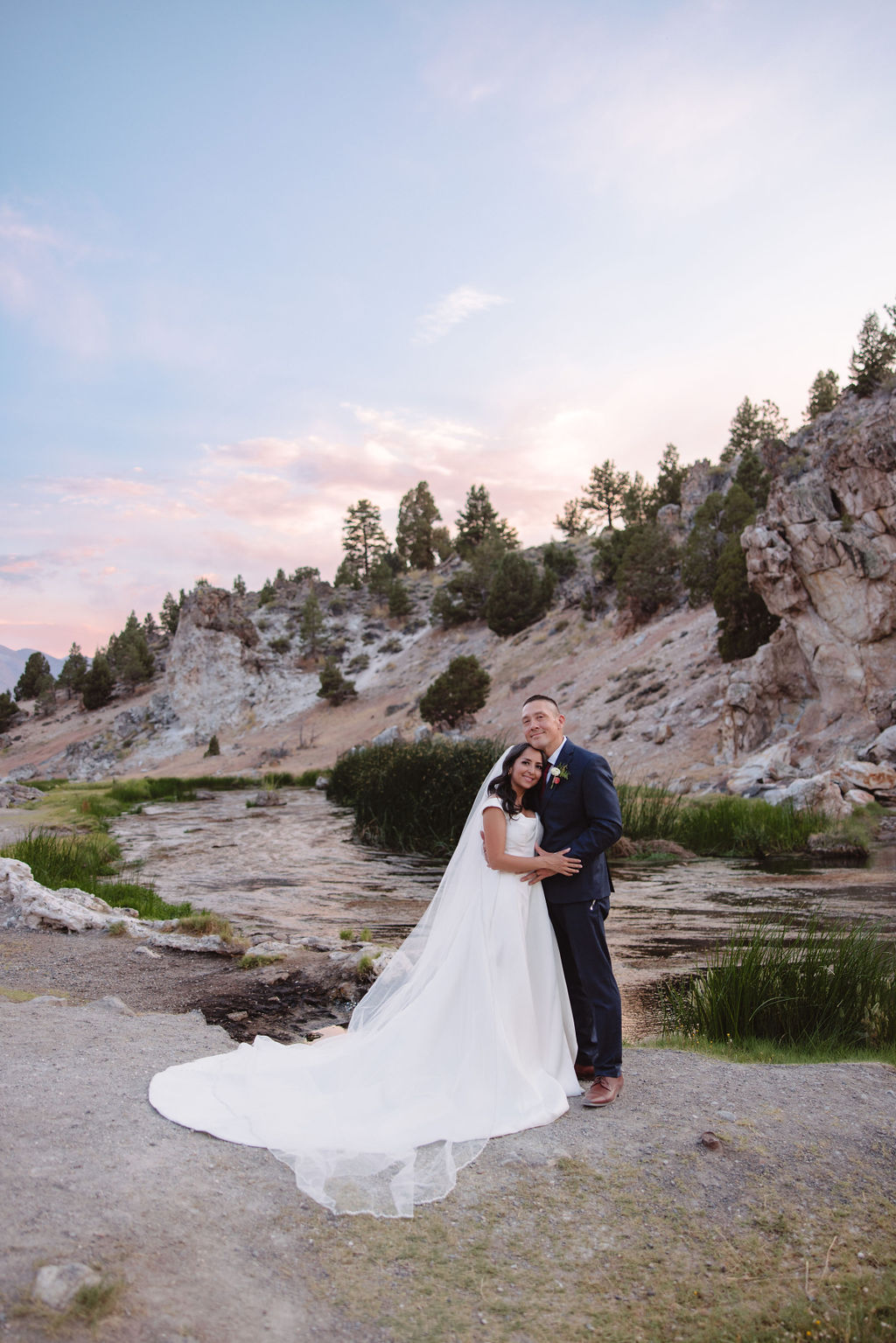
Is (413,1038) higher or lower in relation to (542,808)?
lower

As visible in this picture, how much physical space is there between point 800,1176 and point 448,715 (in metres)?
42.7

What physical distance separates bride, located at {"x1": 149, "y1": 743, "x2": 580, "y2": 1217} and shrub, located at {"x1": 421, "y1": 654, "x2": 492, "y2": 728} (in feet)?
132

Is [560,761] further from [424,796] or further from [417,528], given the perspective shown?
[417,528]

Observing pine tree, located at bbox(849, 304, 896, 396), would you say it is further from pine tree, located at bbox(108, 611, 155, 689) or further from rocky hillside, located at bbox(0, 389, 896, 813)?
pine tree, located at bbox(108, 611, 155, 689)

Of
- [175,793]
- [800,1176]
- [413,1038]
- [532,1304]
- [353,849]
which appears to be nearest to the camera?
[532,1304]

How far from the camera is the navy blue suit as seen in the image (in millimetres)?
4914

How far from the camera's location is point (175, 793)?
3828cm

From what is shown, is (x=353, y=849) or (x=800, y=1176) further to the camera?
(x=353, y=849)

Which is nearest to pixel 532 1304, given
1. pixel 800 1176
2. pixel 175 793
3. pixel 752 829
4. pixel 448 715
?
pixel 800 1176

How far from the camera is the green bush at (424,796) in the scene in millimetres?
21062

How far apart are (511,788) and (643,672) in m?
36.4

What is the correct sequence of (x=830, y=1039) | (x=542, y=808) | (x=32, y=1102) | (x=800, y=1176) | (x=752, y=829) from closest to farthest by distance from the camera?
(x=800, y=1176) < (x=32, y=1102) < (x=542, y=808) < (x=830, y=1039) < (x=752, y=829)

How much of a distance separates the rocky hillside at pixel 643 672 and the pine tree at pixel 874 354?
2560mm

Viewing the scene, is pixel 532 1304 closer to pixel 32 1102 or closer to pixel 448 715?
pixel 32 1102
